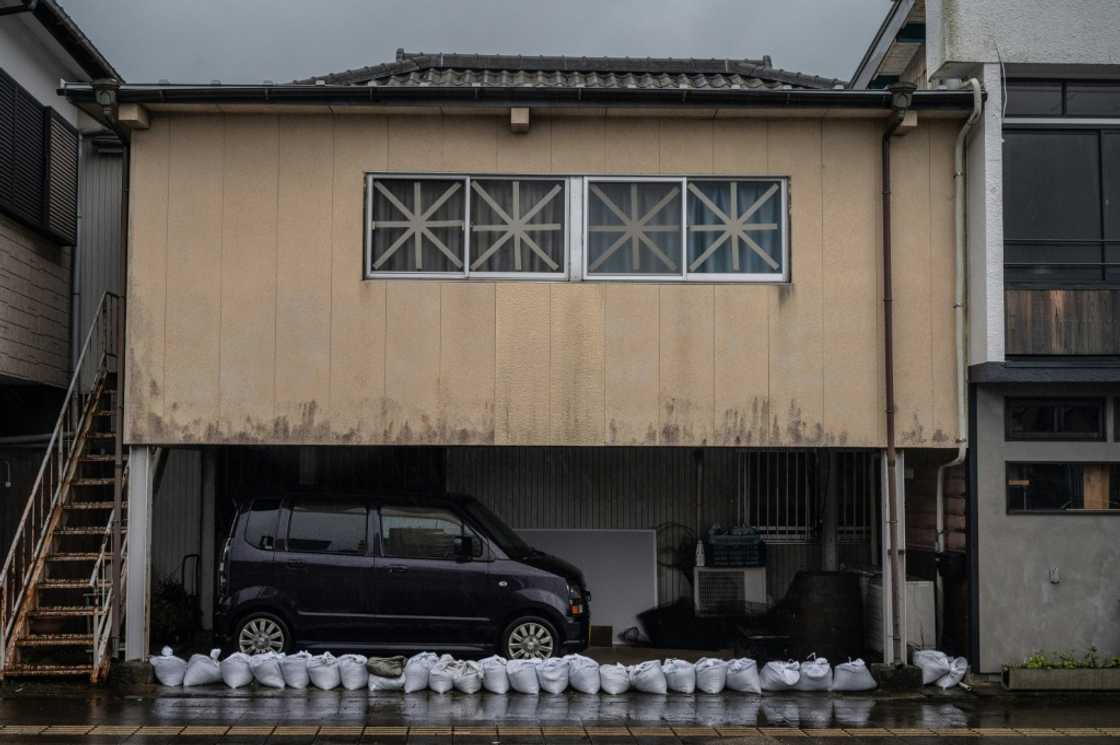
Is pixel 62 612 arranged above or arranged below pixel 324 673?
above

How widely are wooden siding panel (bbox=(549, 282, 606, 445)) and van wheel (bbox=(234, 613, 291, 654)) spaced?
3489mm

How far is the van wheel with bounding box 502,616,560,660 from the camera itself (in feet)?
39.7

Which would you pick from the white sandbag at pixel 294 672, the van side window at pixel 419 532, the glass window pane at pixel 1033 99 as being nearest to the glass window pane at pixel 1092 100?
the glass window pane at pixel 1033 99

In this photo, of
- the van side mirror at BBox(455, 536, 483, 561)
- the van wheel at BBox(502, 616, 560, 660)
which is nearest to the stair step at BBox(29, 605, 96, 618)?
the van side mirror at BBox(455, 536, 483, 561)

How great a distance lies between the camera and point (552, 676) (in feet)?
37.0

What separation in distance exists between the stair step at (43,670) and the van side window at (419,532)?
123 inches

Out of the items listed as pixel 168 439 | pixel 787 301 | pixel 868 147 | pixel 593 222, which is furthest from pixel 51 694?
pixel 868 147

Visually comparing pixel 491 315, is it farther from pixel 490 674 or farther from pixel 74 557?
pixel 74 557

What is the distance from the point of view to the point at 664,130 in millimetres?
12180

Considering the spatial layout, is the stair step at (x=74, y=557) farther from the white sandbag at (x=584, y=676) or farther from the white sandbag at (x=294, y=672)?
the white sandbag at (x=584, y=676)

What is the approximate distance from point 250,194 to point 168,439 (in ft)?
8.60

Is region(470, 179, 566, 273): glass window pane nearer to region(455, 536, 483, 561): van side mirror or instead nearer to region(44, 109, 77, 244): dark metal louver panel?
region(455, 536, 483, 561): van side mirror

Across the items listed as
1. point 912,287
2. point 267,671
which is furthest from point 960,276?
point 267,671

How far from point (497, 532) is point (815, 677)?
11.9ft
